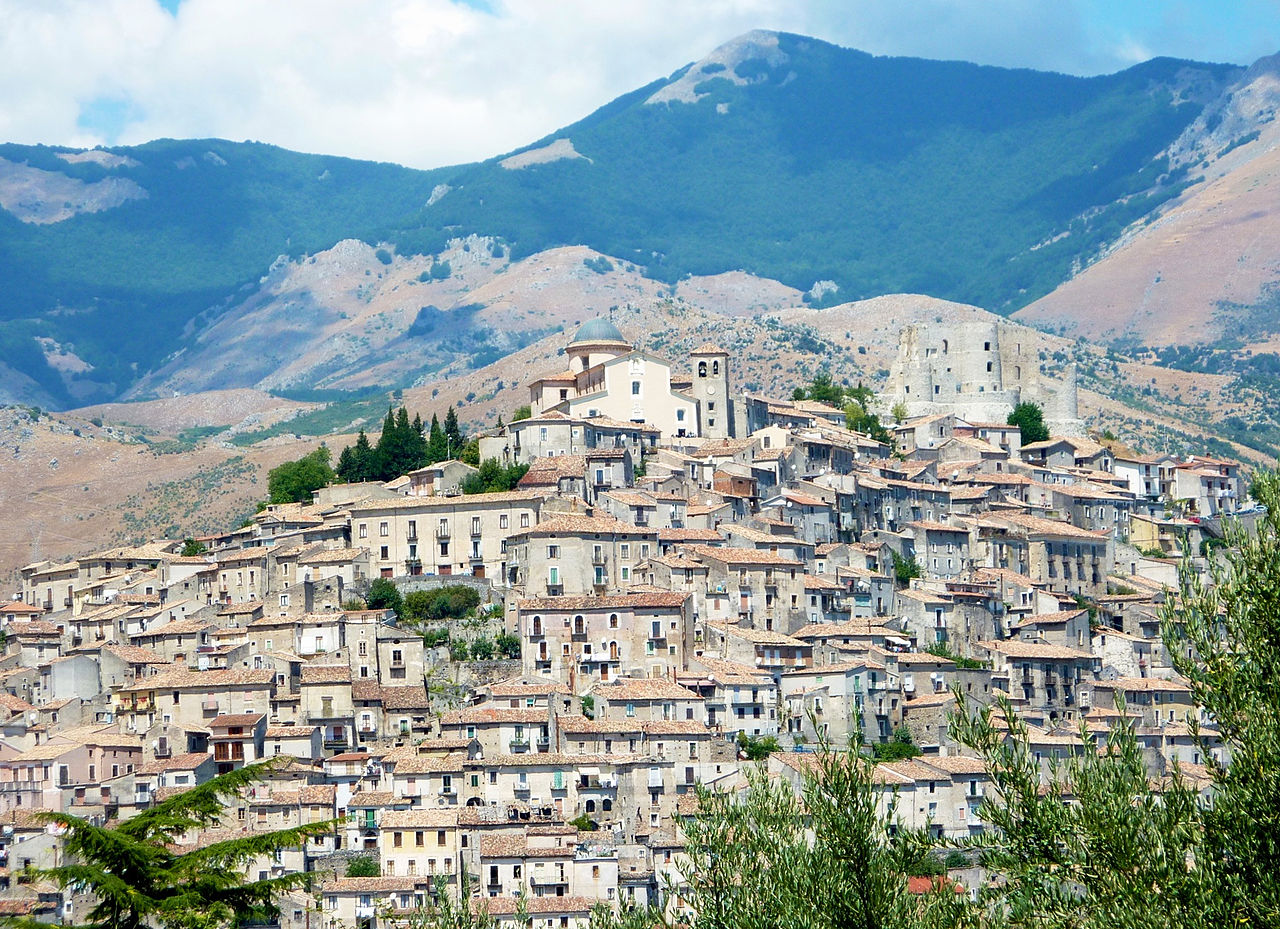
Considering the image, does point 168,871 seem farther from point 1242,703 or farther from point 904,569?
point 904,569

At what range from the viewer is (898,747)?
7769 cm

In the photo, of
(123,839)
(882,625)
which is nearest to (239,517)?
(882,625)

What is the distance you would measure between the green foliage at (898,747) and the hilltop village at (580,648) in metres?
0.21

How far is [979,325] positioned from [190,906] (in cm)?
10954

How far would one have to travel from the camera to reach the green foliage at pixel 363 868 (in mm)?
69438

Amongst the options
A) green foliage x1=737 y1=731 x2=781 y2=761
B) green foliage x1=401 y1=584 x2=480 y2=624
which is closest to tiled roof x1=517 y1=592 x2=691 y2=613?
green foliage x1=401 y1=584 x2=480 y2=624

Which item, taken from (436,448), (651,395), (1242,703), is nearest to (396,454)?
(436,448)

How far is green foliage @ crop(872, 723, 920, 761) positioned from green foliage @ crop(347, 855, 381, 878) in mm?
19008

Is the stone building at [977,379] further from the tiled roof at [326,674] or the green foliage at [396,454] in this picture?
the tiled roof at [326,674]

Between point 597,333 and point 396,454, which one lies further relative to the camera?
point 597,333

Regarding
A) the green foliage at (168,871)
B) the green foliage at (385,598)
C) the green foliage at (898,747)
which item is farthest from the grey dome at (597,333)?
the green foliage at (168,871)

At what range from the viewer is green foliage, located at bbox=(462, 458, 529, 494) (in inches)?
3740

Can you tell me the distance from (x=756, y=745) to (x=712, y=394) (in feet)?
112

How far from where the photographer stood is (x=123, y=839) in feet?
90.5
